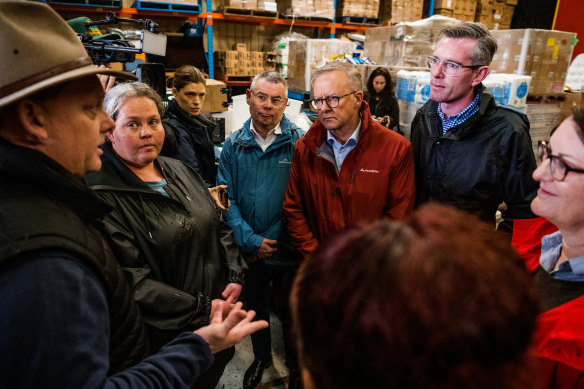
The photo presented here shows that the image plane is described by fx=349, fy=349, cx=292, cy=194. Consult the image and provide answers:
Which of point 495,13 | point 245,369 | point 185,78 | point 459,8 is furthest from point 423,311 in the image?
point 495,13

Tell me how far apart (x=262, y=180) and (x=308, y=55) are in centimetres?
346

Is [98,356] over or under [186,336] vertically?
over

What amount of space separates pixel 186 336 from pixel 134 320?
0.18 m

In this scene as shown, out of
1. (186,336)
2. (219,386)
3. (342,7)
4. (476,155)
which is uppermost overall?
(342,7)

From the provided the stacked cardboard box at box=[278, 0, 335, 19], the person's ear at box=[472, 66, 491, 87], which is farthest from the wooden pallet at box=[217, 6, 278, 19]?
the person's ear at box=[472, 66, 491, 87]

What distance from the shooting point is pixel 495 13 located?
Answer: 22.8ft

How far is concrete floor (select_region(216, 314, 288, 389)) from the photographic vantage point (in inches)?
91.0

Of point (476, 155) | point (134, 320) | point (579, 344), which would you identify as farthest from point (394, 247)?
point (476, 155)

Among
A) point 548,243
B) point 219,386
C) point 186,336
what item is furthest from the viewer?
point 219,386

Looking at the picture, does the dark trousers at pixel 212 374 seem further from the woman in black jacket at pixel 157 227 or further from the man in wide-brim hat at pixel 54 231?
the man in wide-brim hat at pixel 54 231

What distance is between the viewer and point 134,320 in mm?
1019

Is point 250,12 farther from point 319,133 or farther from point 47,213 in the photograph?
point 47,213

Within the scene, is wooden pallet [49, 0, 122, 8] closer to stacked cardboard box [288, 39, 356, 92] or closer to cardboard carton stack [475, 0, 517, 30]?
stacked cardboard box [288, 39, 356, 92]

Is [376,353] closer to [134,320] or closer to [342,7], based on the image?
[134,320]
